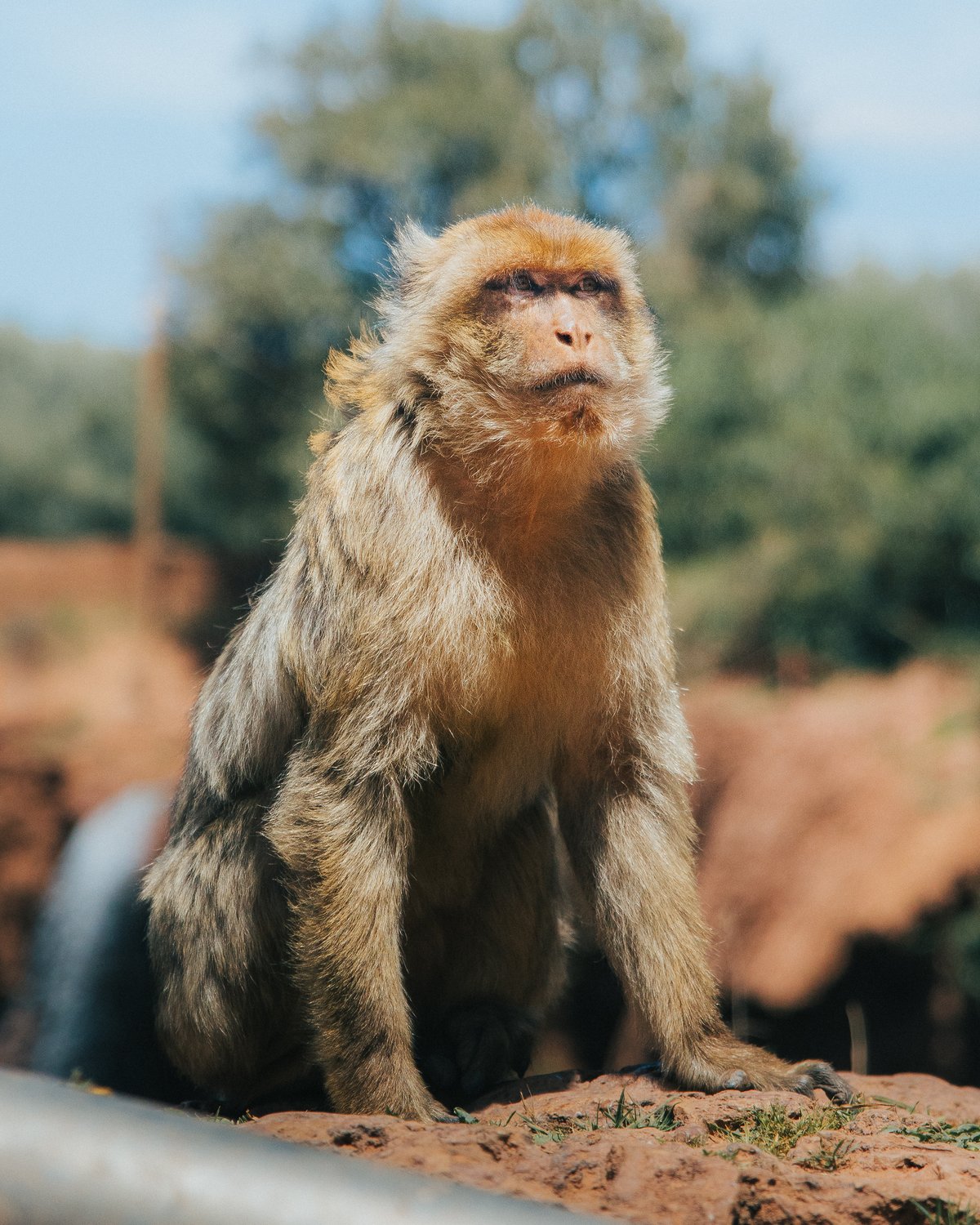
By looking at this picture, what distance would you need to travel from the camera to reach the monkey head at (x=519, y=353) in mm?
3896

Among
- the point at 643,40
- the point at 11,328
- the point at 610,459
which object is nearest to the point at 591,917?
the point at 610,459

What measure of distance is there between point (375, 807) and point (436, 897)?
61 centimetres

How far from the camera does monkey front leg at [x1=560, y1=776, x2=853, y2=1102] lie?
4.02m

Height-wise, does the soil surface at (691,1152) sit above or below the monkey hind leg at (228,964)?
below

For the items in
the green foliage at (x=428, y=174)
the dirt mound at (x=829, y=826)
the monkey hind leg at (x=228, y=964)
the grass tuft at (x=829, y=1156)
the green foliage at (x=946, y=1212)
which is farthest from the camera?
the green foliage at (x=428, y=174)

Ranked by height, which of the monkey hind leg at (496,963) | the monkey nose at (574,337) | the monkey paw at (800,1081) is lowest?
the monkey paw at (800,1081)

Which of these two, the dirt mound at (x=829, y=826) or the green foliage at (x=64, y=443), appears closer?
the dirt mound at (x=829, y=826)

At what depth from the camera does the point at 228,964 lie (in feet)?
13.8

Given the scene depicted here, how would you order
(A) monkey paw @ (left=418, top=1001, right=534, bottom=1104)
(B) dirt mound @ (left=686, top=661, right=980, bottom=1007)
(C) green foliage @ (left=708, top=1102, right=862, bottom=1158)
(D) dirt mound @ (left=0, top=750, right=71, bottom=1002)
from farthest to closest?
(D) dirt mound @ (left=0, top=750, right=71, bottom=1002), (B) dirt mound @ (left=686, top=661, right=980, bottom=1007), (A) monkey paw @ (left=418, top=1001, right=534, bottom=1104), (C) green foliage @ (left=708, top=1102, right=862, bottom=1158)

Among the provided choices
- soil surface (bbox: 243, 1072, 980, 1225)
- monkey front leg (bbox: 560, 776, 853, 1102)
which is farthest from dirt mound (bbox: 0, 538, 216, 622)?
soil surface (bbox: 243, 1072, 980, 1225)

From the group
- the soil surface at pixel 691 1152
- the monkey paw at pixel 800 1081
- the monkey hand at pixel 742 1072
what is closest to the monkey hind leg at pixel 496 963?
the soil surface at pixel 691 1152

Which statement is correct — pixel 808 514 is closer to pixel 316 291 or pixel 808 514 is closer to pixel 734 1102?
pixel 316 291

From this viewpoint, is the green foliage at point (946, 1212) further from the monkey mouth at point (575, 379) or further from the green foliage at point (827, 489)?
the green foliage at point (827, 489)

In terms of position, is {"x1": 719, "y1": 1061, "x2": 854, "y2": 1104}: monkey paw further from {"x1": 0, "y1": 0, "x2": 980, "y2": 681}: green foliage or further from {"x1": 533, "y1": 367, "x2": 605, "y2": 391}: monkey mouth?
{"x1": 0, "y1": 0, "x2": 980, "y2": 681}: green foliage
